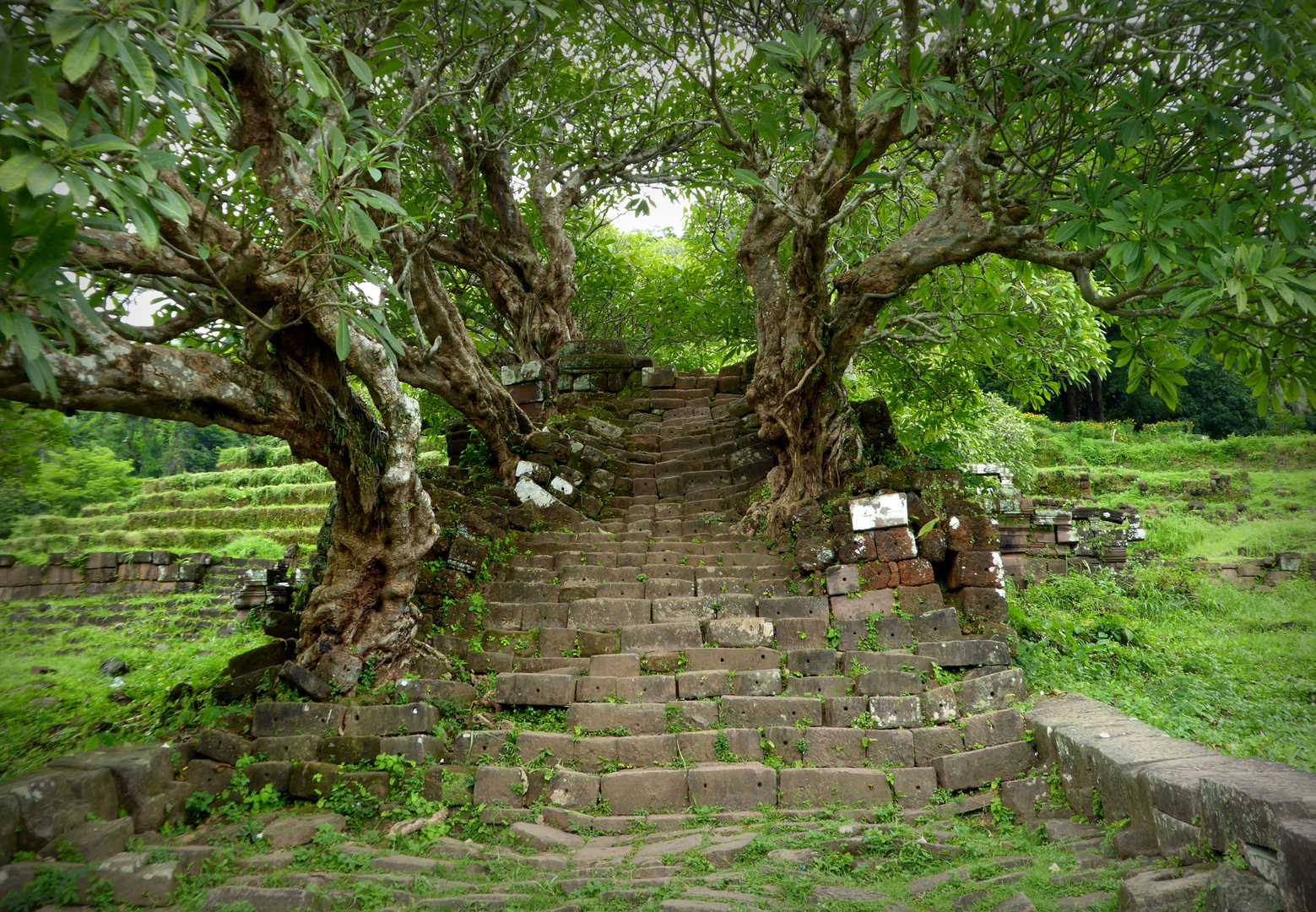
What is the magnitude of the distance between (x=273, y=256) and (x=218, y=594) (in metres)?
10.1

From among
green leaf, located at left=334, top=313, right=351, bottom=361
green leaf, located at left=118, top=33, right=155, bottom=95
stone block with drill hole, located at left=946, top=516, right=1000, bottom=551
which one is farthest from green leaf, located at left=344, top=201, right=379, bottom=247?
stone block with drill hole, located at left=946, top=516, right=1000, bottom=551

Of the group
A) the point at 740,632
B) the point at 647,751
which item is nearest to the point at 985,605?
the point at 740,632

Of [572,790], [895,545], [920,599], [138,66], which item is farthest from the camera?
[895,545]

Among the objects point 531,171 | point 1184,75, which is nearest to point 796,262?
point 1184,75

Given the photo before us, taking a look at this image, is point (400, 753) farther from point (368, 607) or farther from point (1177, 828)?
point (1177, 828)

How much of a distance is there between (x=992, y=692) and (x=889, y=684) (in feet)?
2.23

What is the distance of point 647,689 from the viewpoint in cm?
539

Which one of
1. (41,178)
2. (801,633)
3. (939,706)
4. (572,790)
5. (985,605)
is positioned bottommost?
(572,790)

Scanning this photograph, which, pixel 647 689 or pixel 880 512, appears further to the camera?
pixel 880 512

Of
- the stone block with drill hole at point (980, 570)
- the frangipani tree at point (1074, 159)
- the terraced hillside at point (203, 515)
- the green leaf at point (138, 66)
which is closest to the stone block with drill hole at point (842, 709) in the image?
the stone block with drill hole at point (980, 570)

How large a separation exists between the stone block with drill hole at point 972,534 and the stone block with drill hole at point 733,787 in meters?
2.51

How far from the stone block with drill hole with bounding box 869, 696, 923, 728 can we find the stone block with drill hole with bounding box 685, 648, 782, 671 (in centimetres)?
78

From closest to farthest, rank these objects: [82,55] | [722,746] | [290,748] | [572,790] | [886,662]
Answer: [82,55] < [572,790] < [290,748] < [722,746] < [886,662]

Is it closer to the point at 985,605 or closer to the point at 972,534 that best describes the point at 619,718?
the point at 985,605
